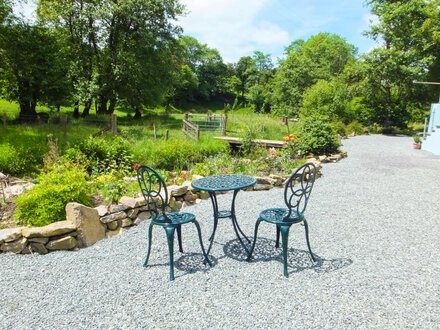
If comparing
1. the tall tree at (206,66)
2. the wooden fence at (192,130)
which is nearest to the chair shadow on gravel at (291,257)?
the wooden fence at (192,130)

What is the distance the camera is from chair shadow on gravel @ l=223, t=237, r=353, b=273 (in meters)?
2.70

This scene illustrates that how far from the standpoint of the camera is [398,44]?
712 inches

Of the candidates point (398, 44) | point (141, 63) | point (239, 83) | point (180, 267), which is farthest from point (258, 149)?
point (239, 83)

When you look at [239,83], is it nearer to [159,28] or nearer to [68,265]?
[159,28]

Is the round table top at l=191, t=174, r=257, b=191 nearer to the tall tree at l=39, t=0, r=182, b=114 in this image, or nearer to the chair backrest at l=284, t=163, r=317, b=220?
the chair backrest at l=284, t=163, r=317, b=220

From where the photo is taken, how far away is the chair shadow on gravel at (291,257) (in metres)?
2.70

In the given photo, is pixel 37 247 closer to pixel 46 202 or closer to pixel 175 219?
pixel 46 202

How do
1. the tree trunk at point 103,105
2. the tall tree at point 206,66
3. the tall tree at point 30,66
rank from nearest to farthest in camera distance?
the tall tree at point 30,66 → the tree trunk at point 103,105 → the tall tree at point 206,66

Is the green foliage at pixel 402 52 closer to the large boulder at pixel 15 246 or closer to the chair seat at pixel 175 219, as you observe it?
the chair seat at pixel 175 219

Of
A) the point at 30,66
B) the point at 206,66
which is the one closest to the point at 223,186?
the point at 30,66

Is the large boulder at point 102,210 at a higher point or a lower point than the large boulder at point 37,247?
higher

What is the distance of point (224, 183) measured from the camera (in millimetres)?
2932

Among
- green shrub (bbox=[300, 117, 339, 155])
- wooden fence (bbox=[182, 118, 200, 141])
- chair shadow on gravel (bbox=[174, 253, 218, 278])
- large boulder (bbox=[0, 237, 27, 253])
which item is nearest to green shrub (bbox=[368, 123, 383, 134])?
green shrub (bbox=[300, 117, 339, 155])

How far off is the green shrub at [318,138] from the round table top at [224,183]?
576 centimetres
